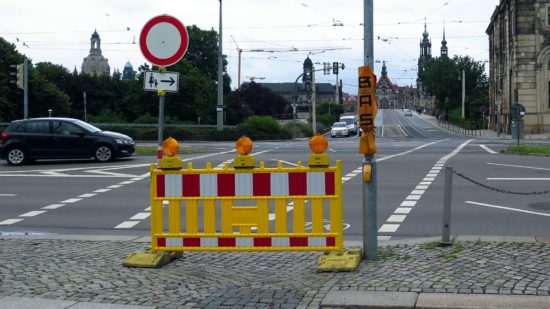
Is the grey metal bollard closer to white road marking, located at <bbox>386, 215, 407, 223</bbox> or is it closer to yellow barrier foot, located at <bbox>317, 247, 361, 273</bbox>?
yellow barrier foot, located at <bbox>317, 247, 361, 273</bbox>

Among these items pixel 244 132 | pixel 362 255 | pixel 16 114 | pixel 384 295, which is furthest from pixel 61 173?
pixel 16 114

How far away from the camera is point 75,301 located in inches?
250

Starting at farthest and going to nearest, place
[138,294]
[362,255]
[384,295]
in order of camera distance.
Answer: [362,255], [138,294], [384,295]

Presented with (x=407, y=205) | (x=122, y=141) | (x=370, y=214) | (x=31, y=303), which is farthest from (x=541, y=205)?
(x=122, y=141)

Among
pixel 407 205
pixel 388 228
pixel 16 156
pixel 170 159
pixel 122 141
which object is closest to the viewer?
pixel 170 159

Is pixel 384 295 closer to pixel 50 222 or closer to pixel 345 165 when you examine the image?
pixel 50 222

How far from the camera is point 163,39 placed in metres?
8.32

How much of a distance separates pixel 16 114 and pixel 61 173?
54.6 m

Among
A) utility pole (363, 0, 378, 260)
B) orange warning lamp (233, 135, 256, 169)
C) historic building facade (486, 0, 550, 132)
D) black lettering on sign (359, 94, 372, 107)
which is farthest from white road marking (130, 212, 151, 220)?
historic building facade (486, 0, 550, 132)

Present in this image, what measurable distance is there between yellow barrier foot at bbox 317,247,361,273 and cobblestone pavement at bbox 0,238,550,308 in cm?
11

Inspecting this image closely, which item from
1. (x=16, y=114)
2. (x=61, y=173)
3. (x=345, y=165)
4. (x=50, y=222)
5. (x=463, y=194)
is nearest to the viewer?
(x=50, y=222)

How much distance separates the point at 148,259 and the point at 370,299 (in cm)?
272

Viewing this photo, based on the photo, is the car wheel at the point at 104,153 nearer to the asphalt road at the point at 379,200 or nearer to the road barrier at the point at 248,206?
the asphalt road at the point at 379,200

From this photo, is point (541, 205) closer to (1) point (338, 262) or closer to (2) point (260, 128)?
(1) point (338, 262)
